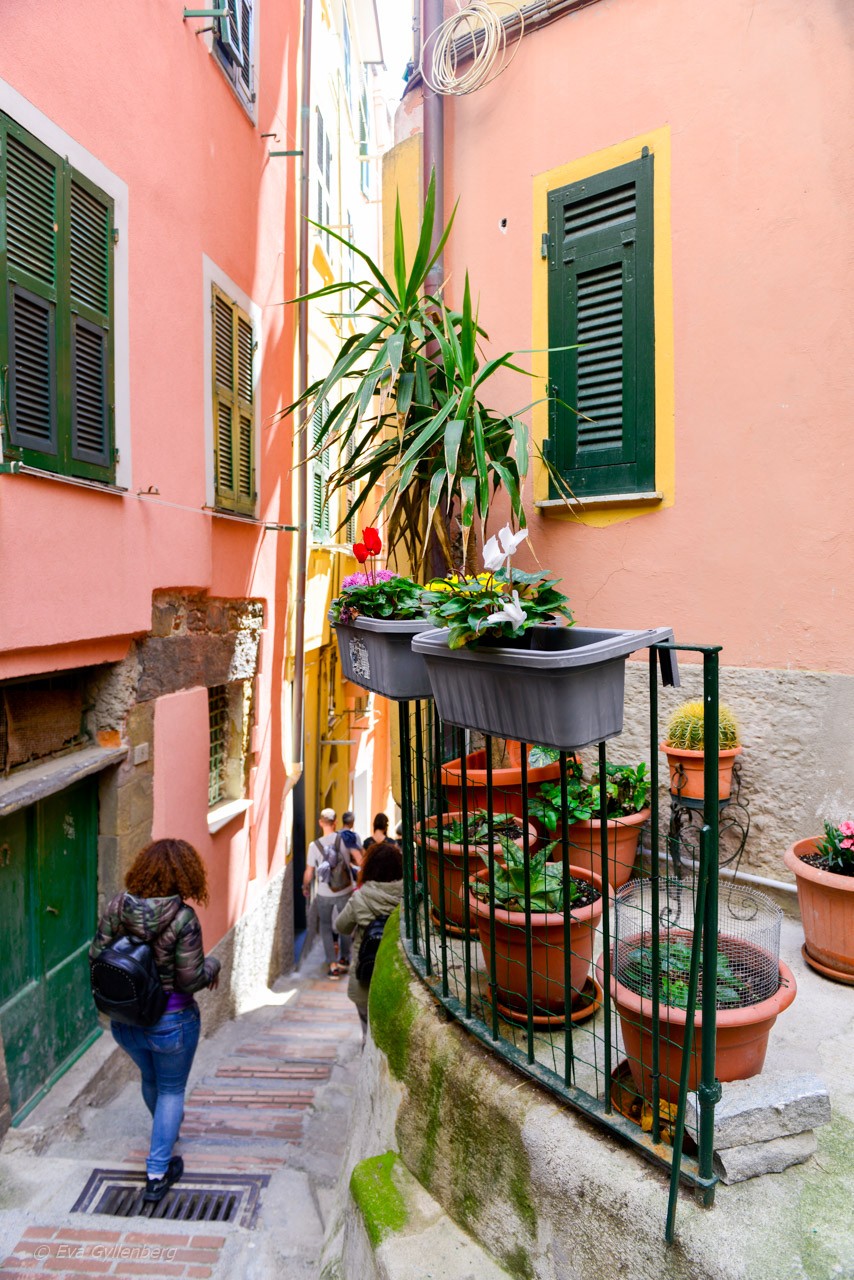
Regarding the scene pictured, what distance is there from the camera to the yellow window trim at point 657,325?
14.6ft

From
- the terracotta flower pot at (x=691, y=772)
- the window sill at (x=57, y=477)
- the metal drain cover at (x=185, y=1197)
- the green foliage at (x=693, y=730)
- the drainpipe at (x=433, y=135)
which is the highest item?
the drainpipe at (x=433, y=135)

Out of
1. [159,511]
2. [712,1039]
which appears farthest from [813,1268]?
[159,511]

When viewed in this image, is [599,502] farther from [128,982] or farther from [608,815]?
[128,982]

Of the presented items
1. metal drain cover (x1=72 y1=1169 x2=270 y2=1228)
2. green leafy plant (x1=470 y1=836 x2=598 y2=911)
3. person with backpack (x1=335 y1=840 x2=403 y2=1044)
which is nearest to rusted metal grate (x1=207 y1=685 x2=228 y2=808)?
person with backpack (x1=335 y1=840 x2=403 y2=1044)

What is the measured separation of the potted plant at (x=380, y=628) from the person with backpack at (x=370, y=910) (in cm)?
137

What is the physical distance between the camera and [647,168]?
454cm

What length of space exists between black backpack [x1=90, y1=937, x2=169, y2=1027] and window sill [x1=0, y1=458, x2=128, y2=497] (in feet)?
6.67

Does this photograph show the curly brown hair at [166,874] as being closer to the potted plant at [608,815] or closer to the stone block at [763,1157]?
the potted plant at [608,815]

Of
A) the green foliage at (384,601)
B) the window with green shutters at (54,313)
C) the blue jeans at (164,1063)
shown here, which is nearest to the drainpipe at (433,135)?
the window with green shutters at (54,313)

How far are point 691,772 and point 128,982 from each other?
273cm

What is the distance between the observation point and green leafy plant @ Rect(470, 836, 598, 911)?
2.53 metres

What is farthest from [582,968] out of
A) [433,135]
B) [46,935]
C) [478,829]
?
[433,135]

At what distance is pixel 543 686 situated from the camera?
191 centimetres

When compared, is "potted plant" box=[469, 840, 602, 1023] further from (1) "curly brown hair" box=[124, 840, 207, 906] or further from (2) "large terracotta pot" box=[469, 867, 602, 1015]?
(1) "curly brown hair" box=[124, 840, 207, 906]
